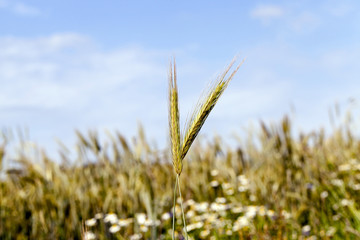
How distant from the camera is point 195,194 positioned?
4914mm

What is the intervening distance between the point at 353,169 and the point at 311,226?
3.55ft

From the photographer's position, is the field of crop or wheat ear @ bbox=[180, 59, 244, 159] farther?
the field of crop

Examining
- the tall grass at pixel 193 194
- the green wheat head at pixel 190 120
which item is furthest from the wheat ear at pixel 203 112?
the tall grass at pixel 193 194

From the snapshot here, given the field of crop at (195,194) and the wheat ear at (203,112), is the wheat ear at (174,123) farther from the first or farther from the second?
the field of crop at (195,194)

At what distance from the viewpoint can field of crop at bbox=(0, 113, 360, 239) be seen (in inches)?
155

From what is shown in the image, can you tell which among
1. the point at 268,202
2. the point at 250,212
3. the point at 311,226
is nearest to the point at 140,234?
the point at 250,212

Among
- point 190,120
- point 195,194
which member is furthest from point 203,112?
point 195,194

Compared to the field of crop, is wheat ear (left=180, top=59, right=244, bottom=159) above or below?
above

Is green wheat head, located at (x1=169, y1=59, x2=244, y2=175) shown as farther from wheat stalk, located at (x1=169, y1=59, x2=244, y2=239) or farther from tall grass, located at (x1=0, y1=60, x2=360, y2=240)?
tall grass, located at (x1=0, y1=60, x2=360, y2=240)

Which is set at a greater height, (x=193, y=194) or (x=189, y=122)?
(x=189, y=122)

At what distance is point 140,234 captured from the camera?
12.4ft

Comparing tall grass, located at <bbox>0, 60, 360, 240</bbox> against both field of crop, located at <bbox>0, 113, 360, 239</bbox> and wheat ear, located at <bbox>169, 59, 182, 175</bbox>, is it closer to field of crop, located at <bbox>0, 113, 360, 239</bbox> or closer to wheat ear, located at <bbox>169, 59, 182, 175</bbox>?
field of crop, located at <bbox>0, 113, 360, 239</bbox>

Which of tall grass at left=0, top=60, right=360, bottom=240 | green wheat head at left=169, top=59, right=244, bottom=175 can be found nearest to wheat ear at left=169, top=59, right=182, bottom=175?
green wheat head at left=169, top=59, right=244, bottom=175

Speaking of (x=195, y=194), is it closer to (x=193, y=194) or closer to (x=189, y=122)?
(x=193, y=194)
